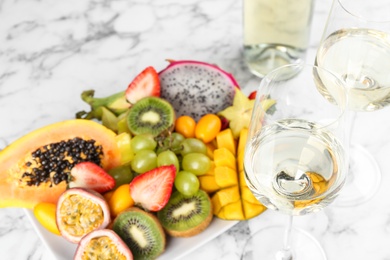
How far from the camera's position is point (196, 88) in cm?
147

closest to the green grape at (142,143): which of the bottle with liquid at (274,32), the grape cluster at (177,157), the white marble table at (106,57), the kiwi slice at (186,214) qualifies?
the grape cluster at (177,157)

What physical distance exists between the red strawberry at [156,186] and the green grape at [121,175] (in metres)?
0.09

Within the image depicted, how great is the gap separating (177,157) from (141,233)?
0.19m

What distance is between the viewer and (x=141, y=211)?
48.7 inches

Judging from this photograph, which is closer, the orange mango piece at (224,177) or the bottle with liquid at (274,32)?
the orange mango piece at (224,177)

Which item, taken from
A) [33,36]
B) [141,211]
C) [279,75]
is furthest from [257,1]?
[33,36]

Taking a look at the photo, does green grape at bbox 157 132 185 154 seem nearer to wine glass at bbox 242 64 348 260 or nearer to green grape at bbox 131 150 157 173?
green grape at bbox 131 150 157 173

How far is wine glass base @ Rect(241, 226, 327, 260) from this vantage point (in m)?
1.31

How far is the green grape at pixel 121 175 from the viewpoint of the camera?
1.32 metres

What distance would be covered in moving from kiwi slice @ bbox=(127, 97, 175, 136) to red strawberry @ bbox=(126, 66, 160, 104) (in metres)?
0.02

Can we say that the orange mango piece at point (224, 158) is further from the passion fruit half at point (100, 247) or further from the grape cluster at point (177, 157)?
the passion fruit half at point (100, 247)

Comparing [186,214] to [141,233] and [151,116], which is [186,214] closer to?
[141,233]

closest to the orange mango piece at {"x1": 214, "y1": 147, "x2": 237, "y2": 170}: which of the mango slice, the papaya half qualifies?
the mango slice

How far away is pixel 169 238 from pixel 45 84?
54 cm
